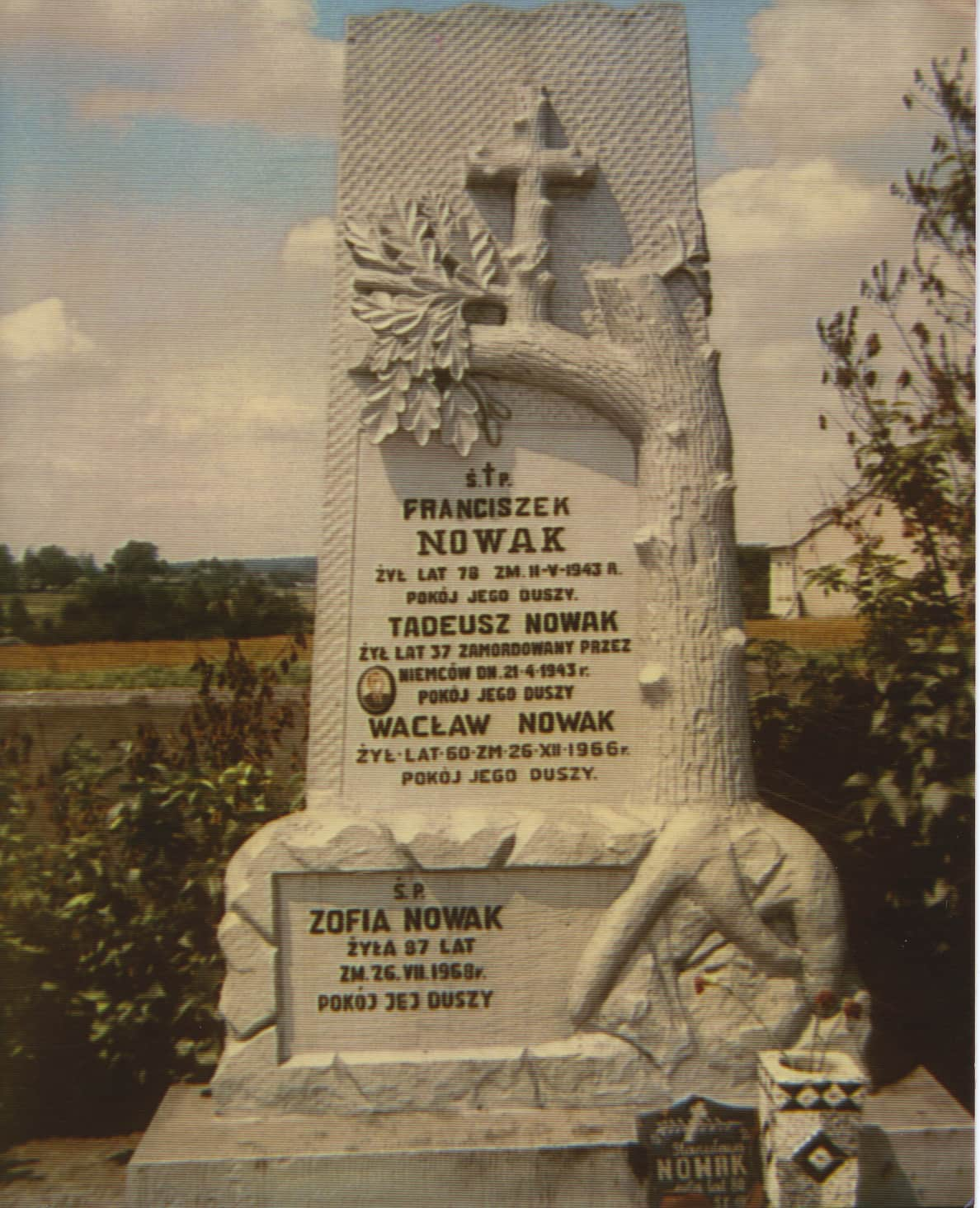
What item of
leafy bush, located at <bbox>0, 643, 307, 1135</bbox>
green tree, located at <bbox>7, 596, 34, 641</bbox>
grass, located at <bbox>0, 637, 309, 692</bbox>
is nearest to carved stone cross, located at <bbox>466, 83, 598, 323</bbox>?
leafy bush, located at <bbox>0, 643, 307, 1135</bbox>

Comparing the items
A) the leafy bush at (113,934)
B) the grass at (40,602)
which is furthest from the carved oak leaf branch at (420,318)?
the grass at (40,602)

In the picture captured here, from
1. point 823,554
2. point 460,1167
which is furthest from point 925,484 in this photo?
point 460,1167

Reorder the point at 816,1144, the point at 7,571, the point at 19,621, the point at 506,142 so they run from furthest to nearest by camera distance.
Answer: the point at 19,621, the point at 7,571, the point at 506,142, the point at 816,1144

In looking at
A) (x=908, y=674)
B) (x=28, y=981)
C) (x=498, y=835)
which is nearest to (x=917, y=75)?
(x=908, y=674)

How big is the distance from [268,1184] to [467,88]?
4.19m

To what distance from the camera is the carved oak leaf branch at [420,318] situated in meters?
4.54

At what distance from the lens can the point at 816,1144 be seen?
3.80 m

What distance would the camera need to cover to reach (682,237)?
4609 millimetres

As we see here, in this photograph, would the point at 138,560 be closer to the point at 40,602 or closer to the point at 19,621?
the point at 40,602

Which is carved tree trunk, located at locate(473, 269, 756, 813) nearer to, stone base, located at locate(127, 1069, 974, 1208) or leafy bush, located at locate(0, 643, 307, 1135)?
stone base, located at locate(127, 1069, 974, 1208)

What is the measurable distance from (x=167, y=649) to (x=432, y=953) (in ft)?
9.70

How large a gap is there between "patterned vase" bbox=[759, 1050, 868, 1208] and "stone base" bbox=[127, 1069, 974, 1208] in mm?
325

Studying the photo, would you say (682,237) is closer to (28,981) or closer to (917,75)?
(917,75)

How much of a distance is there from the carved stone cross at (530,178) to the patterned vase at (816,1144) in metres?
2.98
